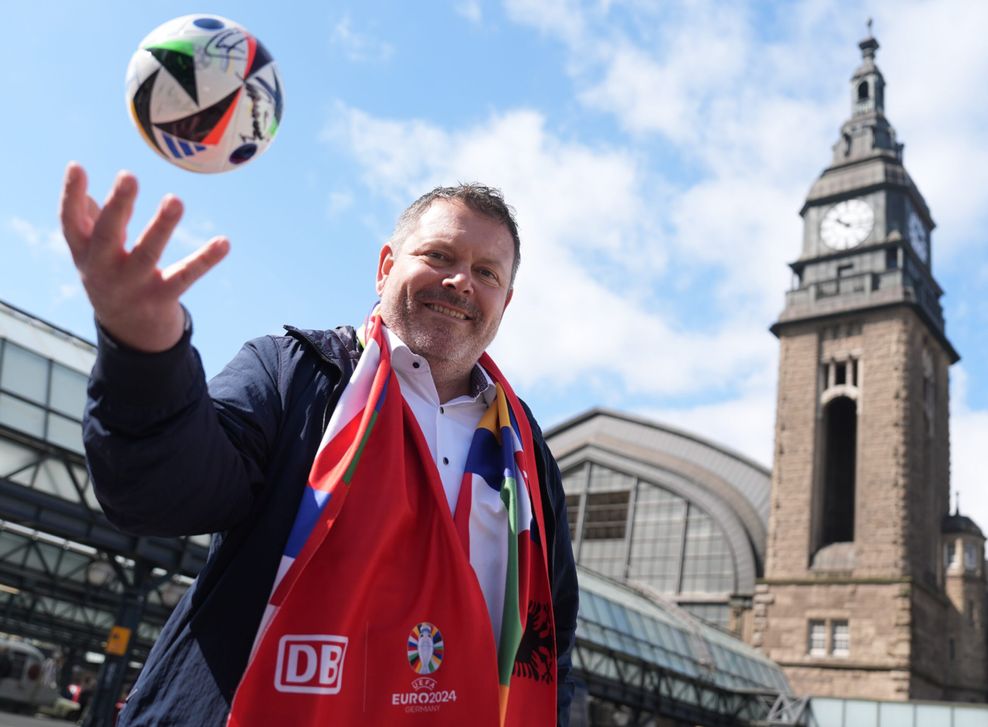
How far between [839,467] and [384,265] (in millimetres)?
39511

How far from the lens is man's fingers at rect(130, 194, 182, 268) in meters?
1.60

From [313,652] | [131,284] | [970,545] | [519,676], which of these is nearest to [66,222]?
[131,284]

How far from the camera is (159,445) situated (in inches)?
68.2

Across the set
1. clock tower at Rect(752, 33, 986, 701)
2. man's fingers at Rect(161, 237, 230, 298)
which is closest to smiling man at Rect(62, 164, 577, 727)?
man's fingers at Rect(161, 237, 230, 298)

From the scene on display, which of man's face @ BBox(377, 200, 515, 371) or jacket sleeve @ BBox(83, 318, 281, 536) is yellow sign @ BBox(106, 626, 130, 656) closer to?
man's face @ BBox(377, 200, 515, 371)

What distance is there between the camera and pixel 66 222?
1585mm

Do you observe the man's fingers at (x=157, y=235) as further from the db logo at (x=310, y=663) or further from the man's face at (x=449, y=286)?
the man's face at (x=449, y=286)

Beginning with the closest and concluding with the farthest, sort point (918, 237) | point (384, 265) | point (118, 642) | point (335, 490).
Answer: point (335, 490) < point (384, 265) < point (118, 642) < point (918, 237)

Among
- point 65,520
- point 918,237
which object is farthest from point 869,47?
point 65,520

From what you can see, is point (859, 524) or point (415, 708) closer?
point (415, 708)

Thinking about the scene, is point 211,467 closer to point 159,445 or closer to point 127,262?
point 159,445

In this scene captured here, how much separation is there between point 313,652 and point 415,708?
0.28 meters

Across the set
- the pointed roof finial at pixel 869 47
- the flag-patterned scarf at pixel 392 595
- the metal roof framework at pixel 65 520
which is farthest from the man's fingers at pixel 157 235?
the pointed roof finial at pixel 869 47

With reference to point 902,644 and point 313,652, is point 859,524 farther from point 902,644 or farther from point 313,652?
point 313,652
